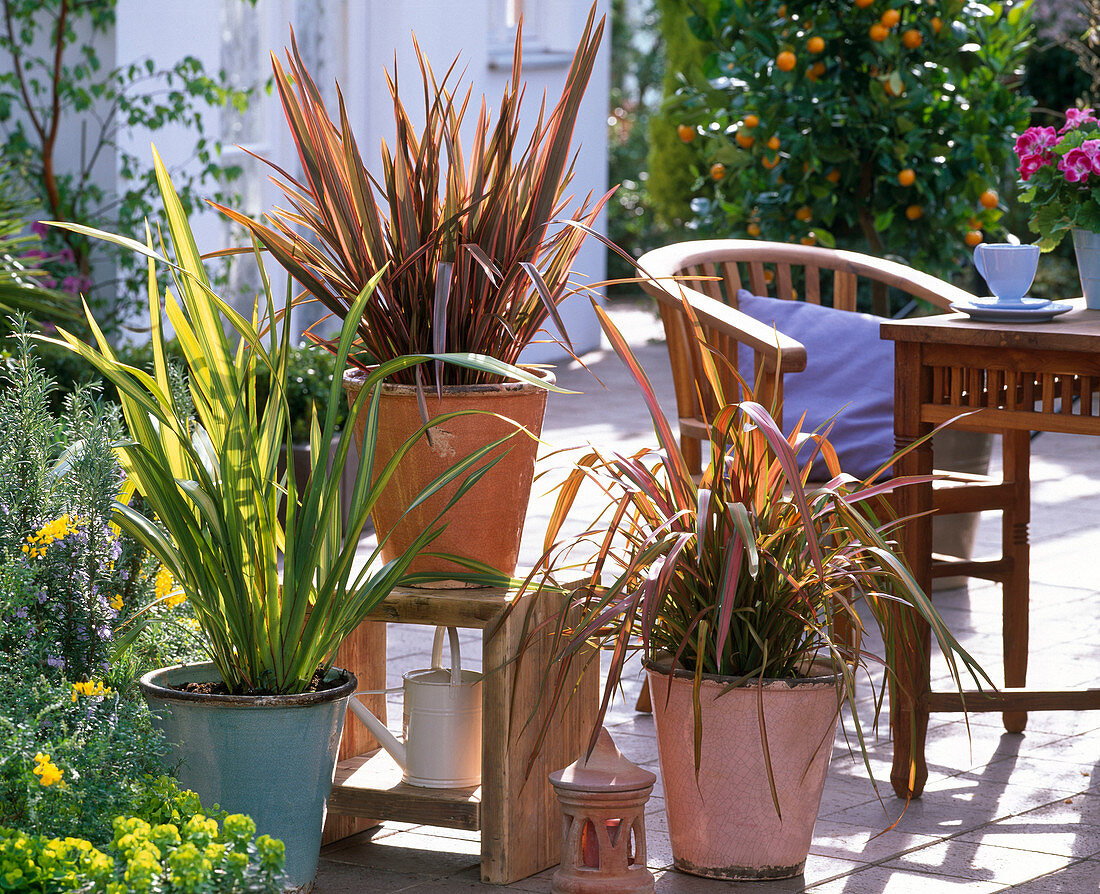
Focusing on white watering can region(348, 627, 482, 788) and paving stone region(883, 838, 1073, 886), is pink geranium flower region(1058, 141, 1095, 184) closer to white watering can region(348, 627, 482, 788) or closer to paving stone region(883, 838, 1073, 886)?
paving stone region(883, 838, 1073, 886)

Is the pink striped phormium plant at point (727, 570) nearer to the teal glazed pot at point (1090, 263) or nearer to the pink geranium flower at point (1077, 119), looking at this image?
the teal glazed pot at point (1090, 263)

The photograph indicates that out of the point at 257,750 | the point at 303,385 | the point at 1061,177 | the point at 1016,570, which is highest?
the point at 1061,177

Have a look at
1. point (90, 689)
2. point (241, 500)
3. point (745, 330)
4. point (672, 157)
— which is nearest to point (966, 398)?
point (745, 330)

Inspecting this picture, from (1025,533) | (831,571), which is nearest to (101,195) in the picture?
(1025,533)

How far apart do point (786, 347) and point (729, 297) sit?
826mm

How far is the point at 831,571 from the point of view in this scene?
2.19 m

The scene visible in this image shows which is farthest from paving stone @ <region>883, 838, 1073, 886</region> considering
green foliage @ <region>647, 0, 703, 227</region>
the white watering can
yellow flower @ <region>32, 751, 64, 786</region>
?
green foliage @ <region>647, 0, 703, 227</region>

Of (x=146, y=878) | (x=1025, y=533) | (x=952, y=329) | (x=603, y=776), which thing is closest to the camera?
(x=146, y=878)

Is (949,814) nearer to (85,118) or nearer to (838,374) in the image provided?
(838,374)

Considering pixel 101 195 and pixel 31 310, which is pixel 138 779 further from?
pixel 101 195

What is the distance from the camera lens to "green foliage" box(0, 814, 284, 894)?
1.65 m

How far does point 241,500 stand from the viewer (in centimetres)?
204

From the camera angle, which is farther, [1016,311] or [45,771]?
[1016,311]

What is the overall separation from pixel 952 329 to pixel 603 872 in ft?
3.26
